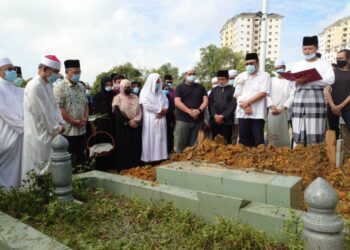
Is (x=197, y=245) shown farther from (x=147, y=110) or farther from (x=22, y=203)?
(x=147, y=110)

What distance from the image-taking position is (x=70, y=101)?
5203 mm

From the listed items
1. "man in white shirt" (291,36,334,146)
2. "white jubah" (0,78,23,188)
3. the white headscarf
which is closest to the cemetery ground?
"white jubah" (0,78,23,188)

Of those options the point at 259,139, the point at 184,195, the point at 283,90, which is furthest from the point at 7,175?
the point at 283,90

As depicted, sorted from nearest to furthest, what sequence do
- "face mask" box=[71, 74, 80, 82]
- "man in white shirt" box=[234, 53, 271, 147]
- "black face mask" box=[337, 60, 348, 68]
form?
"face mask" box=[71, 74, 80, 82] < "man in white shirt" box=[234, 53, 271, 147] < "black face mask" box=[337, 60, 348, 68]

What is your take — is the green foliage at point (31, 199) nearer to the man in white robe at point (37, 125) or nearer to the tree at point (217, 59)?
the man in white robe at point (37, 125)

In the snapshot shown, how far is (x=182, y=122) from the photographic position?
6.06 metres

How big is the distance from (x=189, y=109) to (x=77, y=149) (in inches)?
79.0

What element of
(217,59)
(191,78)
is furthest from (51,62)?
(217,59)

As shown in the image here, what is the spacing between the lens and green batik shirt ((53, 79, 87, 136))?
514 centimetres

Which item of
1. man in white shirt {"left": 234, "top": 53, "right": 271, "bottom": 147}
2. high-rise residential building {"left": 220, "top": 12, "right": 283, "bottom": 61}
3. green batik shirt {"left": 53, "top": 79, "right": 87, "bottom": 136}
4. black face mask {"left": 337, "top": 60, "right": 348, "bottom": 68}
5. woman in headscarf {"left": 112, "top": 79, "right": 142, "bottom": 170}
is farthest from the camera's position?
high-rise residential building {"left": 220, "top": 12, "right": 283, "bottom": 61}

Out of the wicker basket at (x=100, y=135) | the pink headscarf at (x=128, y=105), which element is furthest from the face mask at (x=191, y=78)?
the wicker basket at (x=100, y=135)

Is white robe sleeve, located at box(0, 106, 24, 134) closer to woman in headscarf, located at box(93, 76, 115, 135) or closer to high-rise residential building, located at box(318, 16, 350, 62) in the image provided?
woman in headscarf, located at box(93, 76, 115, 135)

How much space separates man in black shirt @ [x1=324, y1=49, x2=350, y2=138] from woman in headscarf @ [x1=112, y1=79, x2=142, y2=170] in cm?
323

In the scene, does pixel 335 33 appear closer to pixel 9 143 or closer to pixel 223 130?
pixel 223 130
